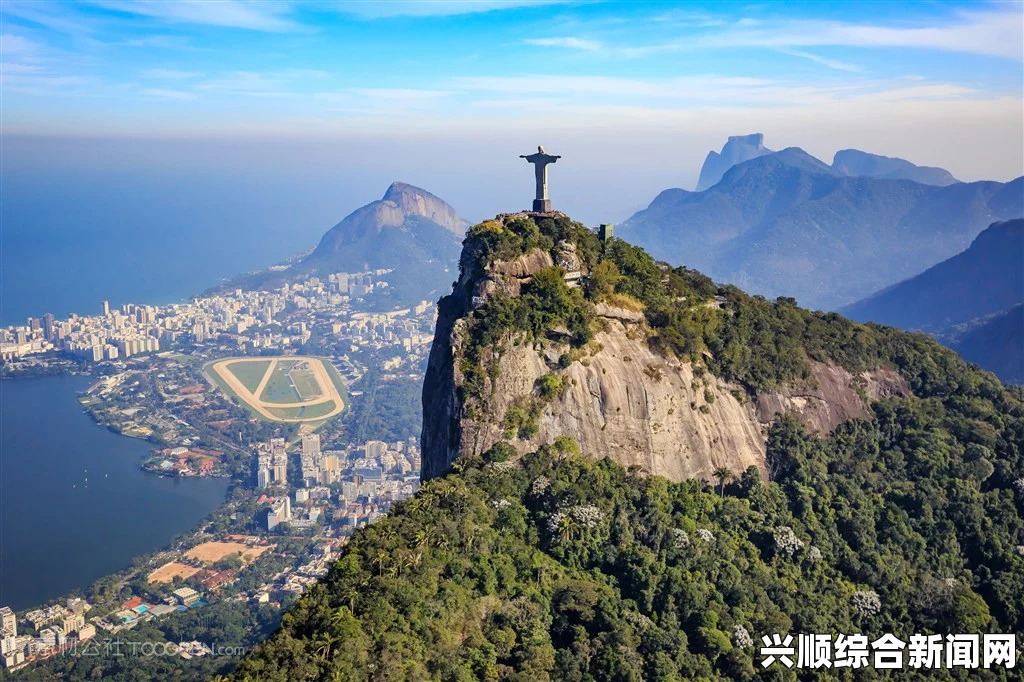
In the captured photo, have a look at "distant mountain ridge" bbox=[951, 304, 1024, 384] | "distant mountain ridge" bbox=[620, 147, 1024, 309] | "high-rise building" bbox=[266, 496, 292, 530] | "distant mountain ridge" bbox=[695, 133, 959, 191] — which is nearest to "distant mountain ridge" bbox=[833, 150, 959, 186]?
"distant mountain ridge" bbox=[695, 133, 959, 191]

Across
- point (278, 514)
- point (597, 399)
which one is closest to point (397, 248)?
point (278, 514)

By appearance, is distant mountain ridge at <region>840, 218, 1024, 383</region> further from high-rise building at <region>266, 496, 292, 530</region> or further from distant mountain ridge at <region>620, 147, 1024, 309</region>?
high-rise building at <region>266, 496, 292, 530</region>

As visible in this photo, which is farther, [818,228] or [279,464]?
[818,228]

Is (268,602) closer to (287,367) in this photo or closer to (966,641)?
(966,641)

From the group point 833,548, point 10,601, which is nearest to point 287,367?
point 10,601

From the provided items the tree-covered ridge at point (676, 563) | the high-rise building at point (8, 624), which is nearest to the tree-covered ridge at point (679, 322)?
the tree-covered ridge at point (676, 563)

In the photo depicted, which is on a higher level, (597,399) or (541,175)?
(541,175)

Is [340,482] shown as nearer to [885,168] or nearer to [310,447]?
[310,447]

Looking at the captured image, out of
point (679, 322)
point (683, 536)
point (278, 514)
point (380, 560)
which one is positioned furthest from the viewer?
point (278, 514)
